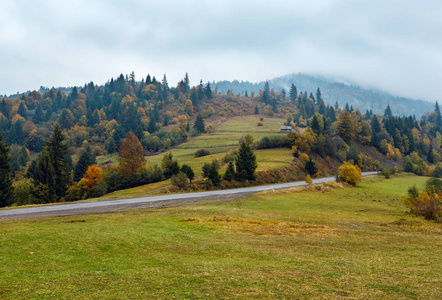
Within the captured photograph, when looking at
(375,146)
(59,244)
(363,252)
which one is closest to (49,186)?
(59,244)

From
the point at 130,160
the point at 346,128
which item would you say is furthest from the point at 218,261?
the point at 346,128

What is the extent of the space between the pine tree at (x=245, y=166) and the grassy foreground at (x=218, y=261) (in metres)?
42.2

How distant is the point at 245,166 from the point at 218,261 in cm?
5721

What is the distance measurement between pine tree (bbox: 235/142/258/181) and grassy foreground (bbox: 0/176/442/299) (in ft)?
138

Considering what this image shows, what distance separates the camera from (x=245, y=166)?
238ft

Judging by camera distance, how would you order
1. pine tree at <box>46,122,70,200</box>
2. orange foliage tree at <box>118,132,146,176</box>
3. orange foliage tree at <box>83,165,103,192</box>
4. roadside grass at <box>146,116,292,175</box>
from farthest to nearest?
1. roadside grass at <box>146,116,292,175</box>
2. orange foliage tree at <box>118,132,146,176</box>
3. orange foliage tree at <box>83,165,103,192</box>
4. pine tree at <box>46,122,70,200</box>

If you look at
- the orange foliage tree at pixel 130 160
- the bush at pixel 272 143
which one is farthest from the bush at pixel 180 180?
the bush at pixel 272 143

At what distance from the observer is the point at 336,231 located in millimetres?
25953

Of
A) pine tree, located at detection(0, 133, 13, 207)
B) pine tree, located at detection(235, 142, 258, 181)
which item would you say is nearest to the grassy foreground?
pine tree, located at detection(0, 133, 13, 207)

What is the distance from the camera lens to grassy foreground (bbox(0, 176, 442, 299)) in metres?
11.1

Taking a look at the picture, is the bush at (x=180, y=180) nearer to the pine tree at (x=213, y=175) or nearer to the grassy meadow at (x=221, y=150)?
the pine tree at (x=213, y=175)

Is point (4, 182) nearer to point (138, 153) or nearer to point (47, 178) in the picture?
point (47, 178)

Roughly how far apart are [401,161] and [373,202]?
116 m

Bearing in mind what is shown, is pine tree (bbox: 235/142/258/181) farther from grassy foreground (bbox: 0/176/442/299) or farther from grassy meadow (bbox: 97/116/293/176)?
grassy foreground (bbox: 0/176/442/299)
